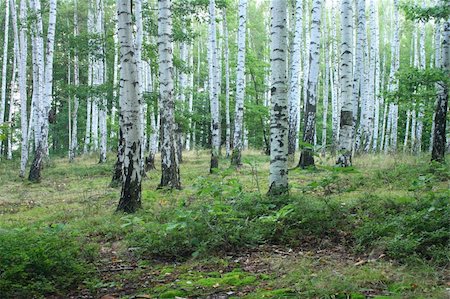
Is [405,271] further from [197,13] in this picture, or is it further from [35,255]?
[197,13]

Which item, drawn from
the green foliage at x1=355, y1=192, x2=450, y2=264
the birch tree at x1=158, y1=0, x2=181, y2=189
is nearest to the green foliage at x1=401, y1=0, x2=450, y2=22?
the green foliage at x1=355, y1=192, x2=450, y2=264

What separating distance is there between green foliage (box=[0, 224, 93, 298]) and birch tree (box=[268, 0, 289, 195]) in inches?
132

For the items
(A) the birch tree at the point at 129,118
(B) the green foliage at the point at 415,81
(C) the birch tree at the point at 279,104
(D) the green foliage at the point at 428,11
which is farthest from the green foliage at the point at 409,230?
(D) the green foliage at the point at 428,11

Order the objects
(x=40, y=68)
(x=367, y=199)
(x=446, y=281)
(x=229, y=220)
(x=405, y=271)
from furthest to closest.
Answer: (x=40, y=68) < (x=367, y=199) < (x=229, y=220) < (x=405, y=271) < (x=446, y=281)

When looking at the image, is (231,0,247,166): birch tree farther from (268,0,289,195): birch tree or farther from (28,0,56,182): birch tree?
(268,0,289,195): birch tree

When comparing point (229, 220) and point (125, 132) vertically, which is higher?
point (125, 132)

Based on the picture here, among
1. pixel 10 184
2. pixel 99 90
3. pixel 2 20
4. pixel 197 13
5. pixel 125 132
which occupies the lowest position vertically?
pixel 10 184

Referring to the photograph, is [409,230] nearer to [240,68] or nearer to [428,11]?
[428,11]

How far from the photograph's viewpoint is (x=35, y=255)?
4.20m

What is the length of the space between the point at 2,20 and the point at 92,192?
78.1ft

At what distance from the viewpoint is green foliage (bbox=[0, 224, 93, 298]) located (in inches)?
150

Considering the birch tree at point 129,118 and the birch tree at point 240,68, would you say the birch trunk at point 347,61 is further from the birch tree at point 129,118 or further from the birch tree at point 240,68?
the birch tree at point 240,68

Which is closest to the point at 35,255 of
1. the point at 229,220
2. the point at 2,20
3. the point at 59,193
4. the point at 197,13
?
the point at 229,220

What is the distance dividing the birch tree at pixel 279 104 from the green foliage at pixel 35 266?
11.0 ft
